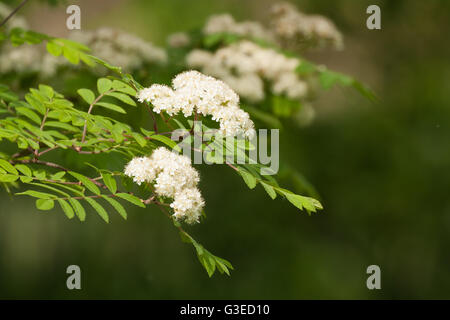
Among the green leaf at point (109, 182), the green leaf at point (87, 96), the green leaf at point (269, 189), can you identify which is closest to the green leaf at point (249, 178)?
the green leaf at point (269, 189)

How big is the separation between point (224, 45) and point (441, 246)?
12.0 feet

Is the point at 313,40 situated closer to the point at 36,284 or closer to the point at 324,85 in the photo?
the point at 324,85

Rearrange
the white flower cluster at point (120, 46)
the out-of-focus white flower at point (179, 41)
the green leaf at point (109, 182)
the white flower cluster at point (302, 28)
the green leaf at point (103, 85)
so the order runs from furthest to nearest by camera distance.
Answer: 1. the out-of-focus white flower at point (179, 41)
2. the white flower cluster at point (302, 28)
3. the white flower cluster at point (120, 46)
4. the green leaf at point (103, 85)
5. the green leaf at point (109, 182)

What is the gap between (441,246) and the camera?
5258 mm

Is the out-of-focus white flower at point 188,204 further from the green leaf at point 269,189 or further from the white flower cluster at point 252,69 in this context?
the white flower cluster at point 252,69

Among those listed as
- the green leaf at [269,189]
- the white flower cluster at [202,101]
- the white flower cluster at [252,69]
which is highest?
the white flower cluster at [252,69]

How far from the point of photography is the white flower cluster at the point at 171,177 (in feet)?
4.14

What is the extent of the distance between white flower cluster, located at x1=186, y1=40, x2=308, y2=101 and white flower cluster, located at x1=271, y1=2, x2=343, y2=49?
0.32 m

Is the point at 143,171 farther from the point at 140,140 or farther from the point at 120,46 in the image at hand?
the point at 120,46

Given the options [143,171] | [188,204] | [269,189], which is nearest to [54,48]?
[143,171]

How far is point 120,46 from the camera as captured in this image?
99.3 inches

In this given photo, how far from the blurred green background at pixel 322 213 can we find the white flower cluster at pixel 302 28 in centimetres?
207

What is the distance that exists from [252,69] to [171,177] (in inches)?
58.4

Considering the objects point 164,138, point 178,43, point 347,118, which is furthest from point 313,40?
point 347,118
